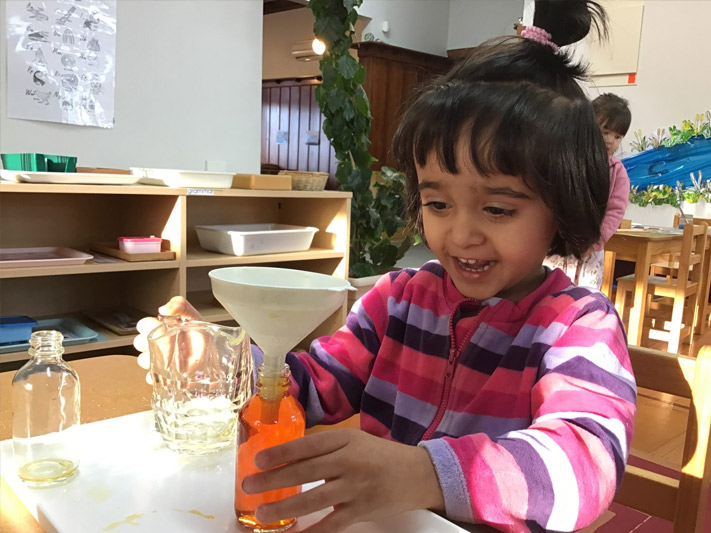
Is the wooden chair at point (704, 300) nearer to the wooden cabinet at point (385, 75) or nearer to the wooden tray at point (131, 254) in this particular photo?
the wooden cabinet at point (385, 75)

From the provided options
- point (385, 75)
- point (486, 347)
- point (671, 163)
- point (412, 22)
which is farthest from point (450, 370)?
point (412, 22)

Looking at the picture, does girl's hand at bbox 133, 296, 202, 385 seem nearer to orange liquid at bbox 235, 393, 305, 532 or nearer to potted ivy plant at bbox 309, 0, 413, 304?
Result: orange liquid at bbox 235, 393, 305, 532

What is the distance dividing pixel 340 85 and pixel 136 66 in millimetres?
836

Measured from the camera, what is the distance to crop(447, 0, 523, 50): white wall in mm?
5770

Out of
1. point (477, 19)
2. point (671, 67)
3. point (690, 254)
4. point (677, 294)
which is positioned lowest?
point (677, 294)

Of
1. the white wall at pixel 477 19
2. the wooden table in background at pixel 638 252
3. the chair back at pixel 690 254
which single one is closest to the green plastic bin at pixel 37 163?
the wooden table in background at pixel 638 252

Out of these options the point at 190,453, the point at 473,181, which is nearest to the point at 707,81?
the point at 473,181

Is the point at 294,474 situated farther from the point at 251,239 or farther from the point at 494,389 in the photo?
the point at 251,239

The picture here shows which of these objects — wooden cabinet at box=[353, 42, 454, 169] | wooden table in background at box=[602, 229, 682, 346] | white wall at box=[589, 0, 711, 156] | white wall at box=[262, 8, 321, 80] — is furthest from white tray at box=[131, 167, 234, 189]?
white wall at box=[262, 8, 321, 80]

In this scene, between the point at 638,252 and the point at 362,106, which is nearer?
the point at 362,106

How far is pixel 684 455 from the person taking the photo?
70 centimetres

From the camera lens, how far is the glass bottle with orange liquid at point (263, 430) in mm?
458

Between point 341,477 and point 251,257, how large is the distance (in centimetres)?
178

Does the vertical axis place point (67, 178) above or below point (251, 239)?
above
